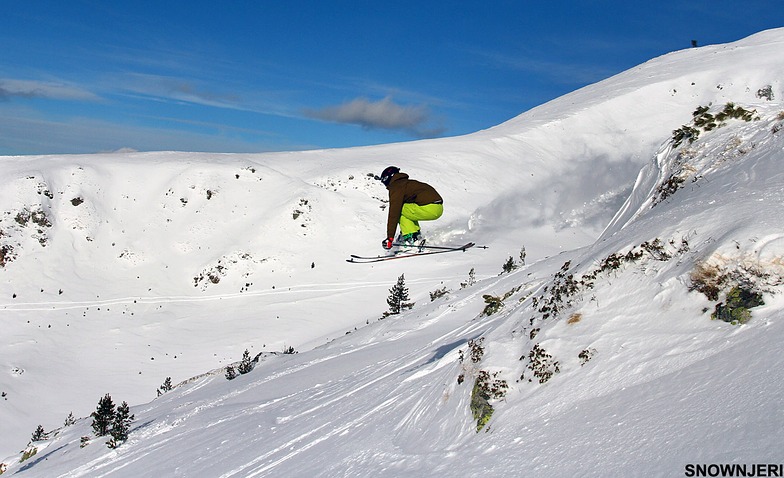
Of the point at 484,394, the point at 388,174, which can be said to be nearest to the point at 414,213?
the point at 388,174

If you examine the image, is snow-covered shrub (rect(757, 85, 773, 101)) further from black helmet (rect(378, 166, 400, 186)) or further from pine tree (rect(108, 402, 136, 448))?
pine tree (rect(108, 402, 136, 448))

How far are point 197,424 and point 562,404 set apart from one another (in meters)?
12.6

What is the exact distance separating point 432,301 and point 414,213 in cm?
1423

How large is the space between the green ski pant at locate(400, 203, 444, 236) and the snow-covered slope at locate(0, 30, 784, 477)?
3306mm

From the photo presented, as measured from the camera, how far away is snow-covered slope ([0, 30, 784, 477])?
629 cm

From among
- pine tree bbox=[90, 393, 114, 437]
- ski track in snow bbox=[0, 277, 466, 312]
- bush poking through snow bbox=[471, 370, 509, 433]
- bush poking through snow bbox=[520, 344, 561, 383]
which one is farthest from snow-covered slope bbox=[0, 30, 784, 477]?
pine tree bbox=[90, 393, 114, 437]

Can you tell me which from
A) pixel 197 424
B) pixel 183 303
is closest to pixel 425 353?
pixel 197 424

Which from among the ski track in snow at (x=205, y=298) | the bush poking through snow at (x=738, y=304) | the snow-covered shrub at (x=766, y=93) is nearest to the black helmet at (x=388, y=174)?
the bush poking through snow at (x=738, y=304)

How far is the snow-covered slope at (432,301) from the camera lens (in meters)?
6.29

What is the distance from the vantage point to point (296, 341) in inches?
1473

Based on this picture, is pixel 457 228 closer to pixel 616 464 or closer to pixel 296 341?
pixel 296 341

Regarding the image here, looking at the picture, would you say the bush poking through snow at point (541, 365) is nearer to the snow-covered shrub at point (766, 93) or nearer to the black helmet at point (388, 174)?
the black helmet at point (388, 174)

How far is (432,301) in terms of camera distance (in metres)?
28.1

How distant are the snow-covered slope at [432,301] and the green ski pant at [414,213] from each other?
331cm
